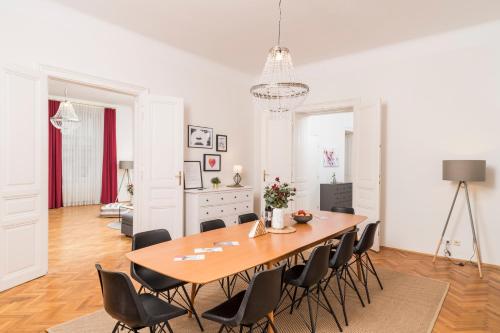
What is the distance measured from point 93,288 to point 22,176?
57.3 inches

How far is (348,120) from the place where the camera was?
923cm

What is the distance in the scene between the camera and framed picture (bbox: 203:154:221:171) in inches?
223

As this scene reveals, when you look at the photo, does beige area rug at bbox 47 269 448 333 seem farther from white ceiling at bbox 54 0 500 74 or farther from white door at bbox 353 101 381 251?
white ceiling at bbox 54 0 500 74

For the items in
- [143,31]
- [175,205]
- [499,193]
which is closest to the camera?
[499,193]

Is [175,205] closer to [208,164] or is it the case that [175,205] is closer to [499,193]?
[208,164]

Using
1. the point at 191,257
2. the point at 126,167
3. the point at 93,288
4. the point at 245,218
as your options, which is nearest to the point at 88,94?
the point at 126,167

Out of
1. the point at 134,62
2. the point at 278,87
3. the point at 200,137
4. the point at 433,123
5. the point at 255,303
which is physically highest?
the point at 134,62

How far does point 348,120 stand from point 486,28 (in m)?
5.06

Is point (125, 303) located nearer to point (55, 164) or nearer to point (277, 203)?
point (277, 203)

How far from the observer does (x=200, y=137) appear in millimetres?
5590

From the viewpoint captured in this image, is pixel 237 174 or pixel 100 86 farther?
pixel 237 174

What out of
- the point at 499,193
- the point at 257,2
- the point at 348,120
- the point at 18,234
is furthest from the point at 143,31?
the point at 348,120

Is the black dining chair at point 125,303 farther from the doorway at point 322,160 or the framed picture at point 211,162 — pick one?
the doorway at point 322,160

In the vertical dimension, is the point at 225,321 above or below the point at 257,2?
below
